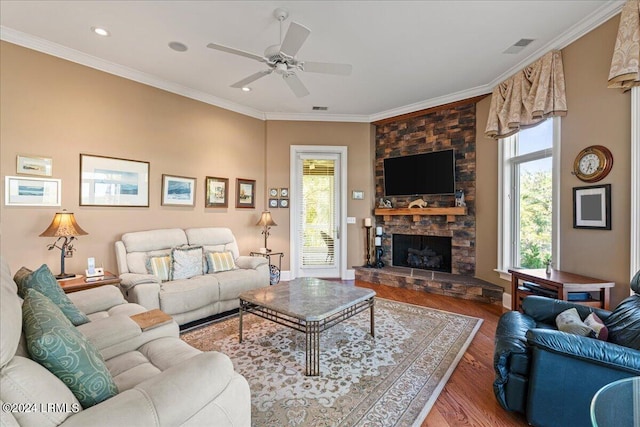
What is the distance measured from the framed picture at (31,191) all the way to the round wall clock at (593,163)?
5535 mm

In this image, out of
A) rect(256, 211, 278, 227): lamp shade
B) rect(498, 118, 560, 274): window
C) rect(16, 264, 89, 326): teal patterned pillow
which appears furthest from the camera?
rect(256, 211, 278, 227): lamp shade

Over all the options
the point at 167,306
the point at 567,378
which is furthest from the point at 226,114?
the point at 567,378

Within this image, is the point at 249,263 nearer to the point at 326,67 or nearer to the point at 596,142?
the point at 326,67

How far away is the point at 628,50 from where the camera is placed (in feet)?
7.44

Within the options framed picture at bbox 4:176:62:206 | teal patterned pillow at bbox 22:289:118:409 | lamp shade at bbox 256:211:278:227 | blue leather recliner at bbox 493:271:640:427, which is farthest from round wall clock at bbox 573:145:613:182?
framed picture at bbox 4:176:62:206

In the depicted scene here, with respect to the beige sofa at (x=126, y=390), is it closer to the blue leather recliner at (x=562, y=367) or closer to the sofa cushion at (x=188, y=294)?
the sofa cushion at (x=188, y=294)

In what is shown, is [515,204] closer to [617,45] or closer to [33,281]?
[617,45]

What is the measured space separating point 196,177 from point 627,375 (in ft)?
15.8

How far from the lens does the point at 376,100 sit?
4.77 metres

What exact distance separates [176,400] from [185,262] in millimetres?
2715

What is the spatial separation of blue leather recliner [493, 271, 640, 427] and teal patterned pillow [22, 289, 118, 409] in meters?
2.19

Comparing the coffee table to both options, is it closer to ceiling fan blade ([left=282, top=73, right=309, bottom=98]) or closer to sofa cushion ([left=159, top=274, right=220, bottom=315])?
sofa cushion ([left=159, top=274, right=220, bottom=315])

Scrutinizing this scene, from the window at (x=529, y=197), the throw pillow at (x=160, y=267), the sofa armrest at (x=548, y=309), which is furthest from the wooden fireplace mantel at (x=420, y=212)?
the throw pillow at (x=160, y=267)

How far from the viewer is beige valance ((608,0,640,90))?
222cm
